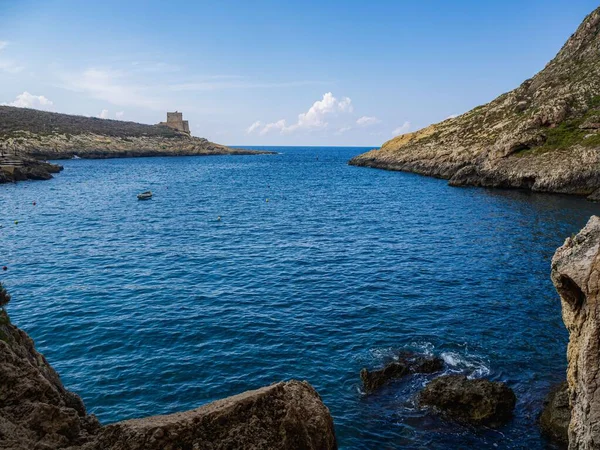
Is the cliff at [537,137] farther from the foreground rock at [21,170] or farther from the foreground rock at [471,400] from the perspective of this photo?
the foreground rock at [21,170]

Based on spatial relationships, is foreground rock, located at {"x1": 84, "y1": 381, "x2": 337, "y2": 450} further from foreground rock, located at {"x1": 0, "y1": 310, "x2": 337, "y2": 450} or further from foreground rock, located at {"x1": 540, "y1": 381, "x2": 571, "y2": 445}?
foreground rock, located at {"x1": 540, "y1": 381, "x2": 571, "y2": 445}

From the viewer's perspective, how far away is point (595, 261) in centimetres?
1128

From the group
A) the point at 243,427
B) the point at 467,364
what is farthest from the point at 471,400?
the point at 243,427

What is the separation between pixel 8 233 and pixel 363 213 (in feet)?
145

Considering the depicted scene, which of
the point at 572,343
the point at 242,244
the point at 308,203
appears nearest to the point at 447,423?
the point at 572,343

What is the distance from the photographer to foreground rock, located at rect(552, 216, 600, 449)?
1108 centimetres

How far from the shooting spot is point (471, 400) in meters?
18.0

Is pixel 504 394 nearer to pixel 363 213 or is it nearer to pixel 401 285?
pixel 401 285

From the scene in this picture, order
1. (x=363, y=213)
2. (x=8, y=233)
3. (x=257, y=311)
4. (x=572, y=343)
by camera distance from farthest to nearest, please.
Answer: (x=363, y=213) < (x=8, y=233) < (x=257, y=311) < (x=572, y=343)

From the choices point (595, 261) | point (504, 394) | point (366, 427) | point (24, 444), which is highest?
point (595, 261)

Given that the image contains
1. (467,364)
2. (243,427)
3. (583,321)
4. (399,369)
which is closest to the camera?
(243,427)

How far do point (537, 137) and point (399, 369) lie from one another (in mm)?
75025

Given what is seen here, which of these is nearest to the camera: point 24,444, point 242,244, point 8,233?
point 24,444

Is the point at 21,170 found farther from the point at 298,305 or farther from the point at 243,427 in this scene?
the point at 243,427
